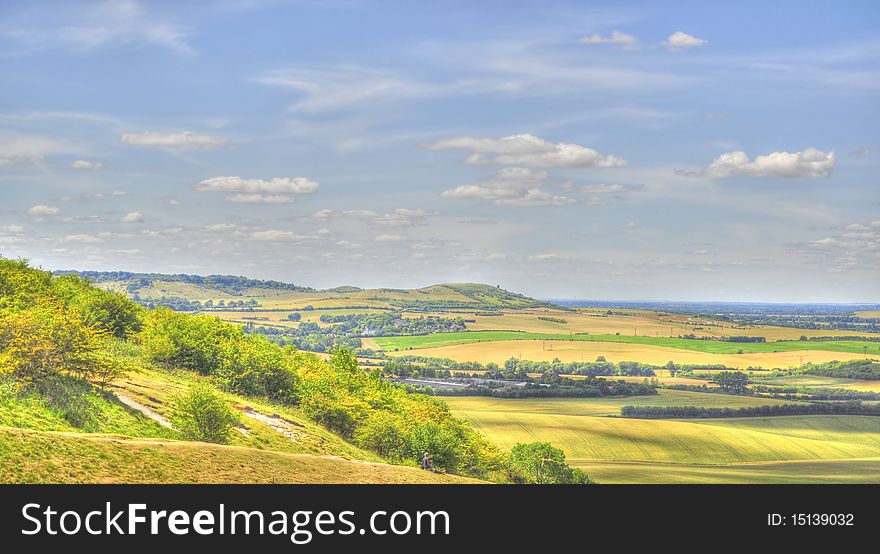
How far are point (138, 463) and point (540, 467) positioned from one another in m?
83.9

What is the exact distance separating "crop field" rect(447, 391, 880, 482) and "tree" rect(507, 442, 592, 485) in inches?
362

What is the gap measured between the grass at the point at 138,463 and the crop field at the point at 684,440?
272ft

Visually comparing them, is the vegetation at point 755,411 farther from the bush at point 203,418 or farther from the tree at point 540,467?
the bush at point 203,418

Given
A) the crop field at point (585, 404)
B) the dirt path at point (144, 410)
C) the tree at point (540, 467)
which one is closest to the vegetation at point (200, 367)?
the dirt path at point (144, 410)

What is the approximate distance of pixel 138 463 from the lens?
3522 centimetres

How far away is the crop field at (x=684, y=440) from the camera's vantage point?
129625 millimetres

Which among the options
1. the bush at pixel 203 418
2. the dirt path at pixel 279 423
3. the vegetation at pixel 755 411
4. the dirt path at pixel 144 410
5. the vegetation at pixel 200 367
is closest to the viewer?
the bush at pixel 203 418

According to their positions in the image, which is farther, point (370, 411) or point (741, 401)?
point (741, 401)

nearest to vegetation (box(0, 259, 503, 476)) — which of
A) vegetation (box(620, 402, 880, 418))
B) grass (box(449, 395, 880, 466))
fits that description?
grass (box(449, 395, 880, 466))

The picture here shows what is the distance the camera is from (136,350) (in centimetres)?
9256

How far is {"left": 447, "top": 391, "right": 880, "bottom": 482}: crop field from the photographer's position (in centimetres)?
12962
